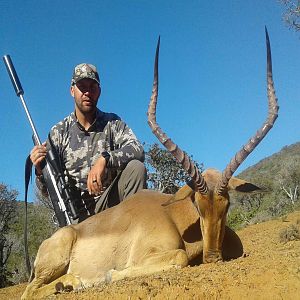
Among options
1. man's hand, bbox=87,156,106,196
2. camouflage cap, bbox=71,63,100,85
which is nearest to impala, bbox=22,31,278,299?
man's hand, bbox=87,156,106,196

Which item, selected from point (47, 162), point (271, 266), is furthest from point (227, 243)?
point (47, 162)

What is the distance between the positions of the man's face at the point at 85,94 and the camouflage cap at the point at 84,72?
0.06 m

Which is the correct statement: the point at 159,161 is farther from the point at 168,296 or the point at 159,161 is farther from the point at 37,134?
the point at 168,296

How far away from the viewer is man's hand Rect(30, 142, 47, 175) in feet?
20.6

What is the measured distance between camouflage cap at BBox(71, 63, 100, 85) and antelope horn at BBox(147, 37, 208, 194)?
1329 millimetres

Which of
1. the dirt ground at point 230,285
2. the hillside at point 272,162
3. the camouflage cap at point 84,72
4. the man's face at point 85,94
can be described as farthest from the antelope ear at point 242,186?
the hillside at point 272,162

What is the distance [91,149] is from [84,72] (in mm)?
1040

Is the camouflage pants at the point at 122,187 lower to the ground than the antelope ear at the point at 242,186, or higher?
higher

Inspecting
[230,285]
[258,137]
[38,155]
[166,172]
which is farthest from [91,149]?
[166,172]

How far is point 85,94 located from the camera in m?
6.58

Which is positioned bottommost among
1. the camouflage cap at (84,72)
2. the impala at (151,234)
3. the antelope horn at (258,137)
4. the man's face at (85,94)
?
the impala at (151,234)

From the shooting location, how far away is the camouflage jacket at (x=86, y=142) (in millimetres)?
6371

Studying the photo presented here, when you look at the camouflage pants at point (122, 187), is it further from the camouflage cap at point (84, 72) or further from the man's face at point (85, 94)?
the camouflage cap at point (84, 72)

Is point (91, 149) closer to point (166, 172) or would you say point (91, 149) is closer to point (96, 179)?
point (96, 179)
